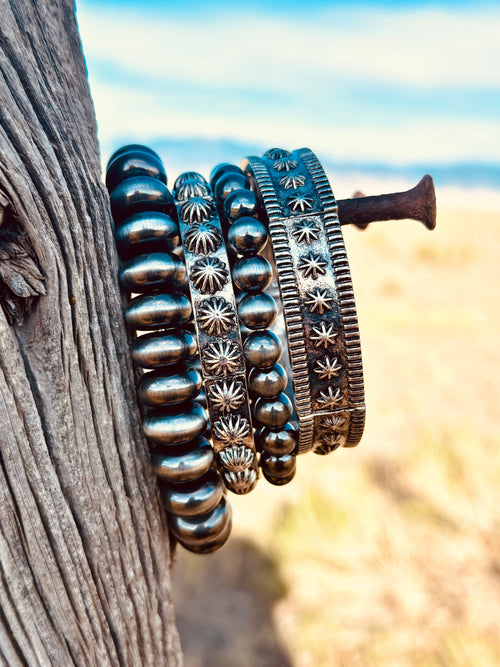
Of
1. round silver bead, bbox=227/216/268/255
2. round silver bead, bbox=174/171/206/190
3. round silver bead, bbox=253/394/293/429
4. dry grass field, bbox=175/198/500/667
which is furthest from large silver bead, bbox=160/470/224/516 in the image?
dry grass field, bbox=175/198/500/667

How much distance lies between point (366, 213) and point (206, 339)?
36 centimetres

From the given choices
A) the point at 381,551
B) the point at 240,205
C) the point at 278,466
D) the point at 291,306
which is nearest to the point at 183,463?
the point at 278,466

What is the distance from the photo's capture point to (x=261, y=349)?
0.85 meters

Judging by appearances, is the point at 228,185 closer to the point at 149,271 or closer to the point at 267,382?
the point at 149,271

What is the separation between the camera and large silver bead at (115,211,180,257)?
818mm

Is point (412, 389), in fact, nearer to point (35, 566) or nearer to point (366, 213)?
point (366, 213)

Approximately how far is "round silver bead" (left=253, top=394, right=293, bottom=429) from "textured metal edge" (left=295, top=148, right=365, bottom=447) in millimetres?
108

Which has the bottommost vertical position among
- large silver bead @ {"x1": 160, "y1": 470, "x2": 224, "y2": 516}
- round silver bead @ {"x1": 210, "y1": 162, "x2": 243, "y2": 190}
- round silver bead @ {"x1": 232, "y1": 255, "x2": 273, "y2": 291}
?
large silver bead @ {"x1": 160, "y1": 470, "x2": 224, "y2": 516}

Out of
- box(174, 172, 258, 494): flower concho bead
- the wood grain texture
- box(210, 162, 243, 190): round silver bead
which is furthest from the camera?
box(210, 162, 243, 190): round silver bead

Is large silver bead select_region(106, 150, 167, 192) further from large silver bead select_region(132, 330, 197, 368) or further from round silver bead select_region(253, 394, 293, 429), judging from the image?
round silver bead select_region(253, 394, 293, 429)

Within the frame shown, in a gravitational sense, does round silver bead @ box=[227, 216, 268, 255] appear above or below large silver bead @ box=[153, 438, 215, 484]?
above

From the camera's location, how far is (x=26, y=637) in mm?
775


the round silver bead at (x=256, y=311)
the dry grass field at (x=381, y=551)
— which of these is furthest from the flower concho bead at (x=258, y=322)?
the dry grass field at (x=381, y=551)

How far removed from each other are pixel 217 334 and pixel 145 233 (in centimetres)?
18
